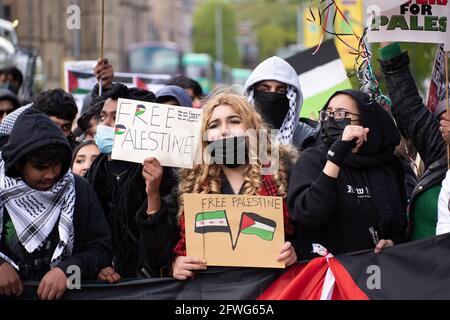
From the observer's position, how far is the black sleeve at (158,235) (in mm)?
4895

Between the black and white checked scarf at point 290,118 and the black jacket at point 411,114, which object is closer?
the black jacket at point 411,114

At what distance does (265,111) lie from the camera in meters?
6.20

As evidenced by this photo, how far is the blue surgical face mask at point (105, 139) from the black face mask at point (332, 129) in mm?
1282

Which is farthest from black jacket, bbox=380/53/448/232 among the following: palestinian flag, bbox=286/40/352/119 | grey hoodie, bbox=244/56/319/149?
palestinian flag, bbox=286/40/352/119

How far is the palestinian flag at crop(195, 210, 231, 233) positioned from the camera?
4.89 metres

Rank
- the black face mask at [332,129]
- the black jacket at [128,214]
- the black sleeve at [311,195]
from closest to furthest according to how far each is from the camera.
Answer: the black sleeve at [311,195]
the black face mask at [332,129]
the black jacket at [128,214]

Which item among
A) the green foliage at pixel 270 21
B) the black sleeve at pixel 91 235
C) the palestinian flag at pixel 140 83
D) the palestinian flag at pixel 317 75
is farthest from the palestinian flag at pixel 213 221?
the green foliage at pixel 270 21

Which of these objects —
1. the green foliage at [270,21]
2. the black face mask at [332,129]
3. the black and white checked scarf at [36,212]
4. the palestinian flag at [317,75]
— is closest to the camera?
the black and white checked scarf at [36,212]

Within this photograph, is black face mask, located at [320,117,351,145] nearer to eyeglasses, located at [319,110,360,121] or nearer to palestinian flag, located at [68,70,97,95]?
eyeglasses, located at [319,110,360,121]

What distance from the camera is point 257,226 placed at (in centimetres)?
487

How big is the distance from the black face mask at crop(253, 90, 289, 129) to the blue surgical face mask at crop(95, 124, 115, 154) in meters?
0.99

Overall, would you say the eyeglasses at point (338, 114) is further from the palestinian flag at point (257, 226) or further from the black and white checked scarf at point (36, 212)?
the black and white checked scarf at point (36, 212)

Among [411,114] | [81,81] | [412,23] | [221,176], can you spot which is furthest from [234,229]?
[81,81]
